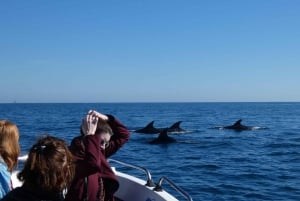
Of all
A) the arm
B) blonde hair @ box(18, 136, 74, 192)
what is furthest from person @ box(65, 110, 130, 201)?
blonde hair @ box(18, 136, 74, 192)

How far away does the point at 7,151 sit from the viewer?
3803mm

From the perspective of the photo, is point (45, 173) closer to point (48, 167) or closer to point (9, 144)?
point (48, 167)

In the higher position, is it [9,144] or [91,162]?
[9,144]

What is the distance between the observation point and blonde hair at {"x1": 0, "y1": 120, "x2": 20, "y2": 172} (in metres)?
3.79

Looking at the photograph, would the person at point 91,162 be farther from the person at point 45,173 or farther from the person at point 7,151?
the person at point 45,173

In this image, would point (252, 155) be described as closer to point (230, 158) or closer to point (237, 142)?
point (230, 158)

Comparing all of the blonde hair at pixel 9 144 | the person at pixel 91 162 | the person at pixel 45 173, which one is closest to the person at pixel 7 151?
the blonde hair at pixel 9 144

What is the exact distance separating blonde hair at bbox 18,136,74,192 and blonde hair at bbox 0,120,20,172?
742 mm

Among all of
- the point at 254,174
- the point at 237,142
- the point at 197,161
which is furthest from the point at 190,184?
the point at 237,142

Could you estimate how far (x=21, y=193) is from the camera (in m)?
2.95

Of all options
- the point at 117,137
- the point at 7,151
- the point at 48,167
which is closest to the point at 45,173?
the point at 48,167

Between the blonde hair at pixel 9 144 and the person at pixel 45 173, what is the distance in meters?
0.74

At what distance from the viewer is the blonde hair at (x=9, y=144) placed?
379 centimetres

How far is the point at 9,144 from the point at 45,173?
37.3 inches
